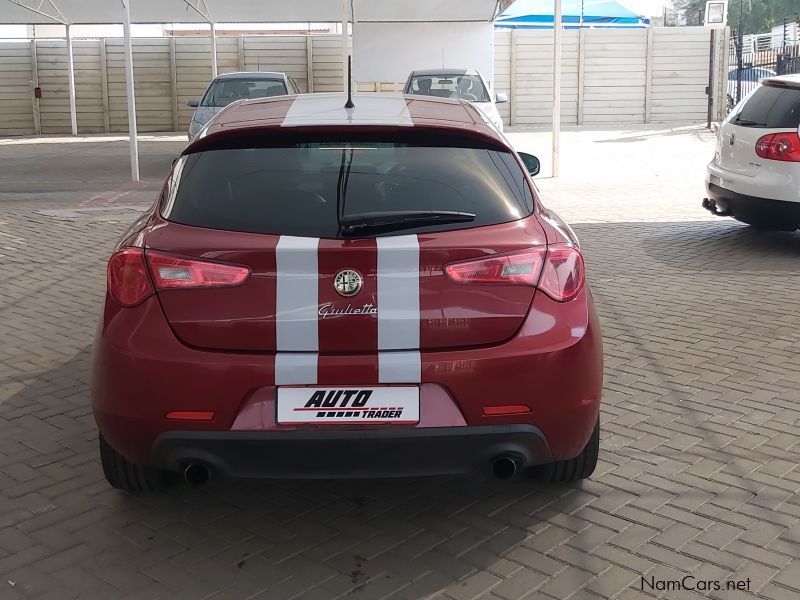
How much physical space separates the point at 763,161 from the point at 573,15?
2614cm

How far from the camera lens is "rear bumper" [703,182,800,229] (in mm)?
8719

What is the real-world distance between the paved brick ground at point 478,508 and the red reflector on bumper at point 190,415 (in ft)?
1.66

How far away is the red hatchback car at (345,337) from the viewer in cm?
325

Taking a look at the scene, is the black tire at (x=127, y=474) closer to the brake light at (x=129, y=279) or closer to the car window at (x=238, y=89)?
the brake light at (x=129, y=279)

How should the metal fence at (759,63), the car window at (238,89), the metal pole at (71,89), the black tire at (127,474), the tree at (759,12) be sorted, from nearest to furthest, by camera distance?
the black tire at (127,474) → the car window at (238,89) → the metal fence at (759,63) → the metal pole at (71,89) → the tree at (759,12)

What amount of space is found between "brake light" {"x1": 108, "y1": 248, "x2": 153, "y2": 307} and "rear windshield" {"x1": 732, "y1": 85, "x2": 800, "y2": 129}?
687 cm

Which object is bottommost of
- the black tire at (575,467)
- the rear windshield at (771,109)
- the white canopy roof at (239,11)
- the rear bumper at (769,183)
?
the black tire at (575,467)

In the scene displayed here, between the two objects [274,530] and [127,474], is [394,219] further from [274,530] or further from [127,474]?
[127,474]

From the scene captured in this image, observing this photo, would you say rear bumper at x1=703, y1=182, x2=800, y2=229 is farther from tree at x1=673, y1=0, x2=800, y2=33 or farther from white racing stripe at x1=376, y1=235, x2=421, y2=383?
tree at x1=673, y1=0, x2=800, y2=33

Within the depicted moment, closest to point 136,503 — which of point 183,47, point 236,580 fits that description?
point 236,580

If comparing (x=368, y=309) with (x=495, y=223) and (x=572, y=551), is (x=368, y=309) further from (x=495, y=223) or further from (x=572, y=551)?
(x=572, y=551)

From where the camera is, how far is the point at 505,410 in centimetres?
332

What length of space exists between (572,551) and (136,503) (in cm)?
164

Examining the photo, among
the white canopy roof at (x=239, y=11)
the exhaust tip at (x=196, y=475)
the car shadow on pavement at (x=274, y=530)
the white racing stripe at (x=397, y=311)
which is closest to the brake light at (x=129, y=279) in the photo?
the exhaust tip at (x=196, y=475)
